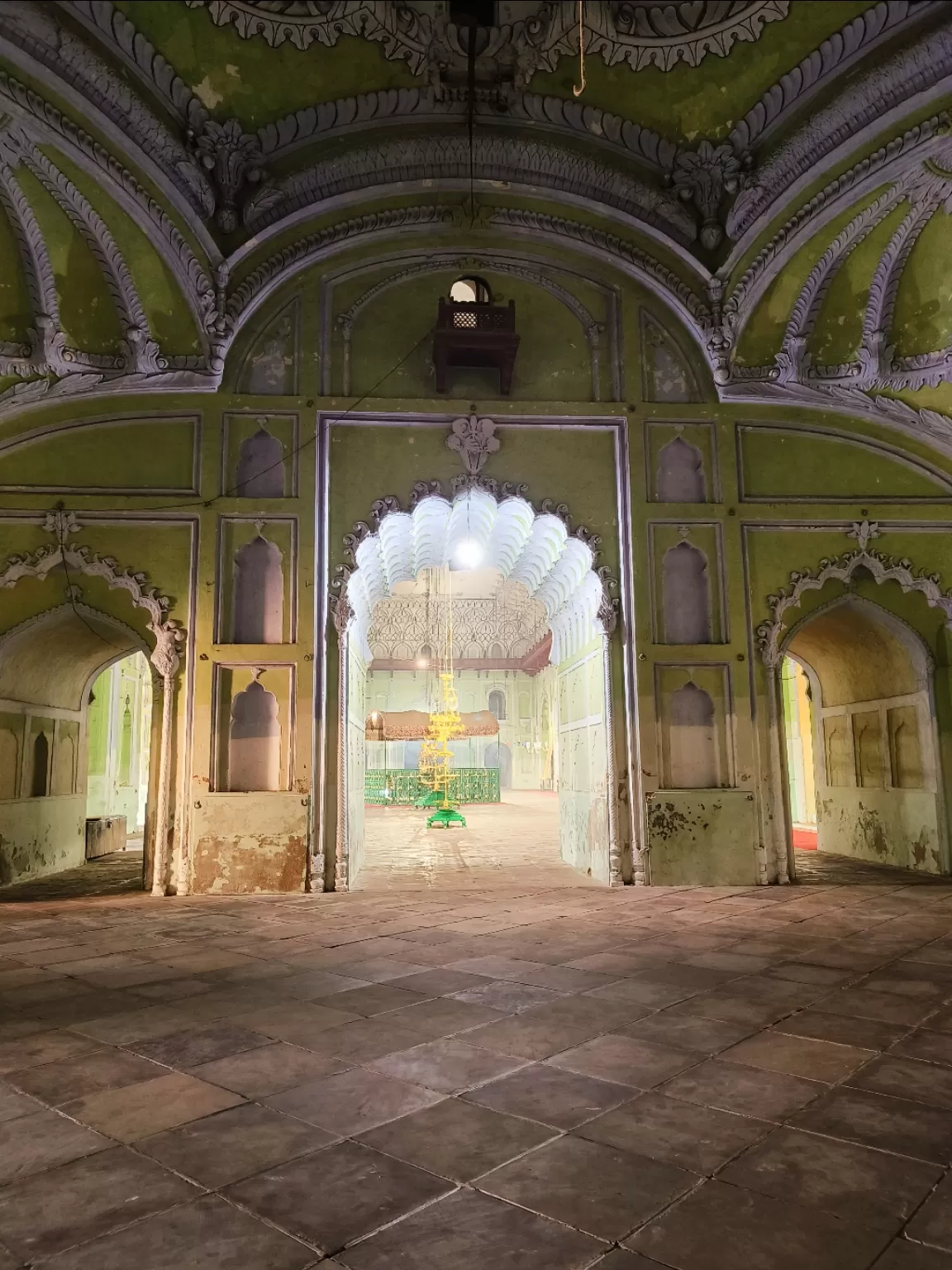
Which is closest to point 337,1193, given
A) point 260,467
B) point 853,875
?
point 260,467

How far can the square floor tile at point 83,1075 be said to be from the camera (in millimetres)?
2805

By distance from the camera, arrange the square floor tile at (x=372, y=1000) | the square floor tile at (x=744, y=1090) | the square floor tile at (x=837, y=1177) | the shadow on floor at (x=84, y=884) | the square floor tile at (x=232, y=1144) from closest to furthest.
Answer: the square floor tile at (x=837, y=1177) → the square floor tile at (x=232, y=1144) → the square floor tile at (x=744, y=1090) → the square floor tile at (x=372, y=1000) → the shadow on floor at (x=84, y=884)

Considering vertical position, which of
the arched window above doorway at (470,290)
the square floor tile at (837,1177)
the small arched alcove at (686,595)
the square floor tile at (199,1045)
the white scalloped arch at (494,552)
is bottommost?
the square floor tile at (837,1177)

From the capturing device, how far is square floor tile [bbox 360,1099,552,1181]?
2.27 meters

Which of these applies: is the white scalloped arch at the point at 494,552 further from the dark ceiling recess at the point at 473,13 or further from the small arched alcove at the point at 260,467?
the dark ceiling recess at the point at 473,13

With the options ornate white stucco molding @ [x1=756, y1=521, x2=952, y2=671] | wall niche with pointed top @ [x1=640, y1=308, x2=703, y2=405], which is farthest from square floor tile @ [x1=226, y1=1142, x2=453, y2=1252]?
wall niche with pointed top @ [x1=640, y1=308, x2=703, y2=405]

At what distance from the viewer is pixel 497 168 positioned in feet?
26.0

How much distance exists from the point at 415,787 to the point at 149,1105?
68.1ft

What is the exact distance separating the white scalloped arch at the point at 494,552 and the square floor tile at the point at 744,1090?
5433 mm

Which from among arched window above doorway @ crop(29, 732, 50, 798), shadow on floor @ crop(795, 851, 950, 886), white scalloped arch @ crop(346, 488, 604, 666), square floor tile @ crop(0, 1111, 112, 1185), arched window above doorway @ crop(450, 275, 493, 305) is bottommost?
shadow on floor @ crop(795, 851, 950, 886)

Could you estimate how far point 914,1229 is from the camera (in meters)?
1.94

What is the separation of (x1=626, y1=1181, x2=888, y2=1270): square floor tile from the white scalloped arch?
6.28 m

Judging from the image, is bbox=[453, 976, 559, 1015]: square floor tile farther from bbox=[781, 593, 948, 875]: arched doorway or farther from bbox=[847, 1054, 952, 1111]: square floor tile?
bbox=[781, 593, 948, 875]: arched doorway

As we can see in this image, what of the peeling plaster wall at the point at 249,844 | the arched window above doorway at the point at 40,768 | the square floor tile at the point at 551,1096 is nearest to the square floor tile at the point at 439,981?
the square floor tile at the point at 551,1096
